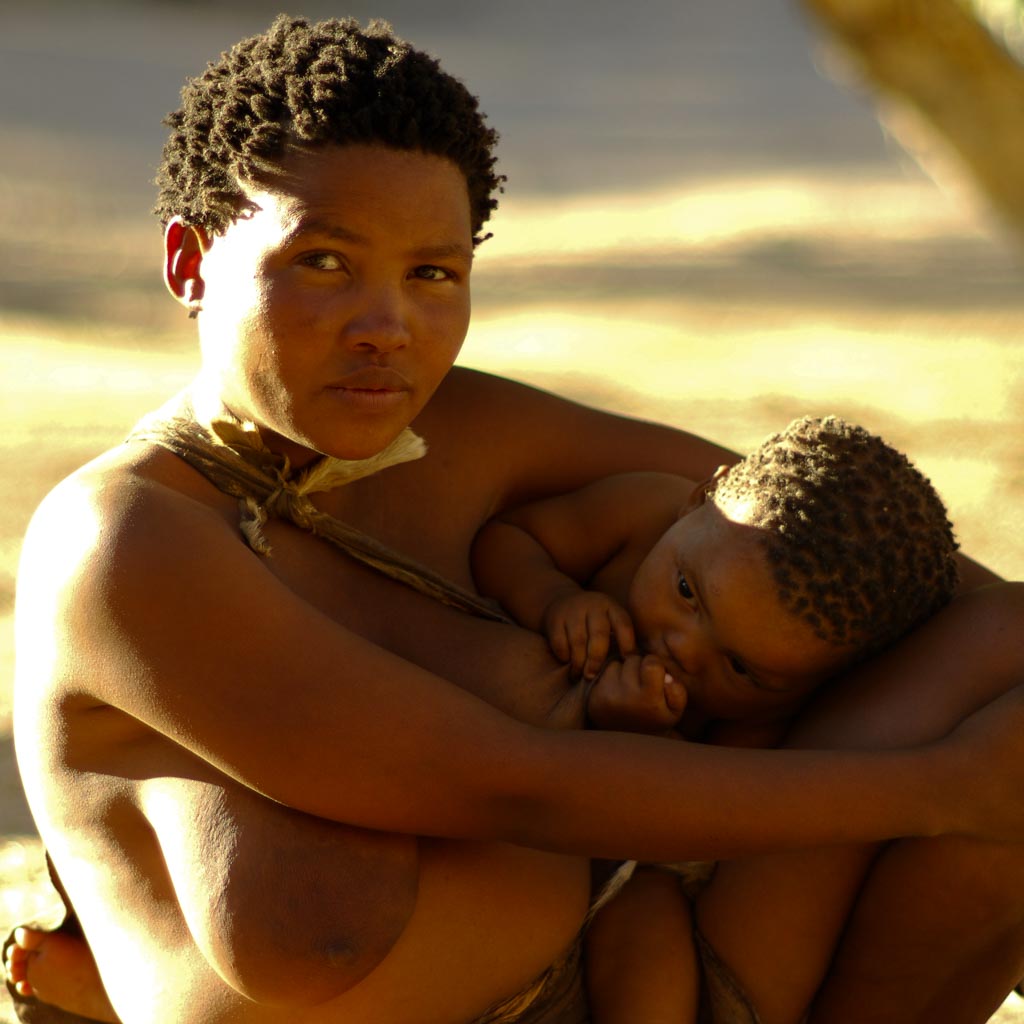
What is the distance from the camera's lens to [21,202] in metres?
10.5

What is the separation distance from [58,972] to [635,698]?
92 centimetres

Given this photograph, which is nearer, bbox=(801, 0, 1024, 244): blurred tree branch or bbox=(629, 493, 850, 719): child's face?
bbox=(629, 493, 850, 719): child's face

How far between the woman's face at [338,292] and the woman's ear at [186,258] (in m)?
0.05

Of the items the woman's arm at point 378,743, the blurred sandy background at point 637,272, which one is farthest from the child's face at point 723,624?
the blurred sandy background at point 637,272

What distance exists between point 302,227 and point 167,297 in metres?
6.95

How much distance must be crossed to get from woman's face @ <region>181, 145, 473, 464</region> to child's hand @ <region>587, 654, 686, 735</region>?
1.46 ft

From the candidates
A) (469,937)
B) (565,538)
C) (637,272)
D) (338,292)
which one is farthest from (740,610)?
(637,272)

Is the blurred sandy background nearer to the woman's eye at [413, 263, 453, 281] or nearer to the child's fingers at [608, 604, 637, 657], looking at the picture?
the child's fingers at [608, 604, 637, 657]

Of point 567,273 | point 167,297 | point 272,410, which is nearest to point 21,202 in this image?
point 167,297

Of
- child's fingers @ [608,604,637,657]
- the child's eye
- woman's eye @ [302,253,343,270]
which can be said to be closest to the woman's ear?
woman's eye @ [302,253,343,270]

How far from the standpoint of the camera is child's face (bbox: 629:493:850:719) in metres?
2.17

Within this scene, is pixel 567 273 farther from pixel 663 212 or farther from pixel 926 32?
pixel 926 32

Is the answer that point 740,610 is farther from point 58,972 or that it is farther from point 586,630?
point 58,972

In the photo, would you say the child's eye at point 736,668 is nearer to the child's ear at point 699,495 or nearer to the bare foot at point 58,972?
the child's ear at point 699,495
